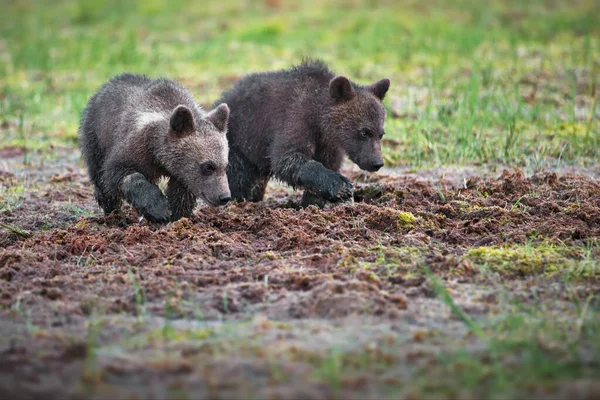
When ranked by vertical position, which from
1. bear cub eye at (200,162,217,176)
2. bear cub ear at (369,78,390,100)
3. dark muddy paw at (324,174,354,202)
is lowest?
dark muddy paw at (324,174,354,202)

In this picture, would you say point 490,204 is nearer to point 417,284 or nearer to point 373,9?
point 417,284

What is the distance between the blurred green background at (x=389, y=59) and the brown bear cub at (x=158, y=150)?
326 cm

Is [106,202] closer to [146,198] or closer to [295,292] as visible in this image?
[146,198]

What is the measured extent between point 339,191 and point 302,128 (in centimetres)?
94

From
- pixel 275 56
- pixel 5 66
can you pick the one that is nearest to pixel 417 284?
pixel 275 56

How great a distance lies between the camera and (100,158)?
8617mm

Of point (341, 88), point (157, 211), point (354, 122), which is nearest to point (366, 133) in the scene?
point (354, 122)

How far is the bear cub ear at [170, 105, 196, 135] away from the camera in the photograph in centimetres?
760

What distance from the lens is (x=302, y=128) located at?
8953 mm

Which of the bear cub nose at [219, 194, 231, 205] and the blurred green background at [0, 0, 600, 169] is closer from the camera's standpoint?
the bear cub nose at [219, 194, 231, 205]

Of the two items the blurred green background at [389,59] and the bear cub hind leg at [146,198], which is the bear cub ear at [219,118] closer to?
the bear cub hind leg at [146,198]

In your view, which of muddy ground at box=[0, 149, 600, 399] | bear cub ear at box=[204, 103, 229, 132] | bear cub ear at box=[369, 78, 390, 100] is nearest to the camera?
muddy ground at box=[0, 149, 600, 399]

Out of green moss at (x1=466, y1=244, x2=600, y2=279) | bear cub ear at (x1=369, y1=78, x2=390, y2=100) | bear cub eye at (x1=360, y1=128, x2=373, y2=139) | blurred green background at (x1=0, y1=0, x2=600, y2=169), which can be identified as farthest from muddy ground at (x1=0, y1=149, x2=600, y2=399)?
blurred green background at (x1=0, y1=0, x2=600, y2=169)

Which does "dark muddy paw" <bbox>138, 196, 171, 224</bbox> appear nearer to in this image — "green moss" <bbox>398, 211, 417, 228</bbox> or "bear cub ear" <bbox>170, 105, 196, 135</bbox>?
"bear cub ear" <bbox>170, 105, 196, 135</bbox>
